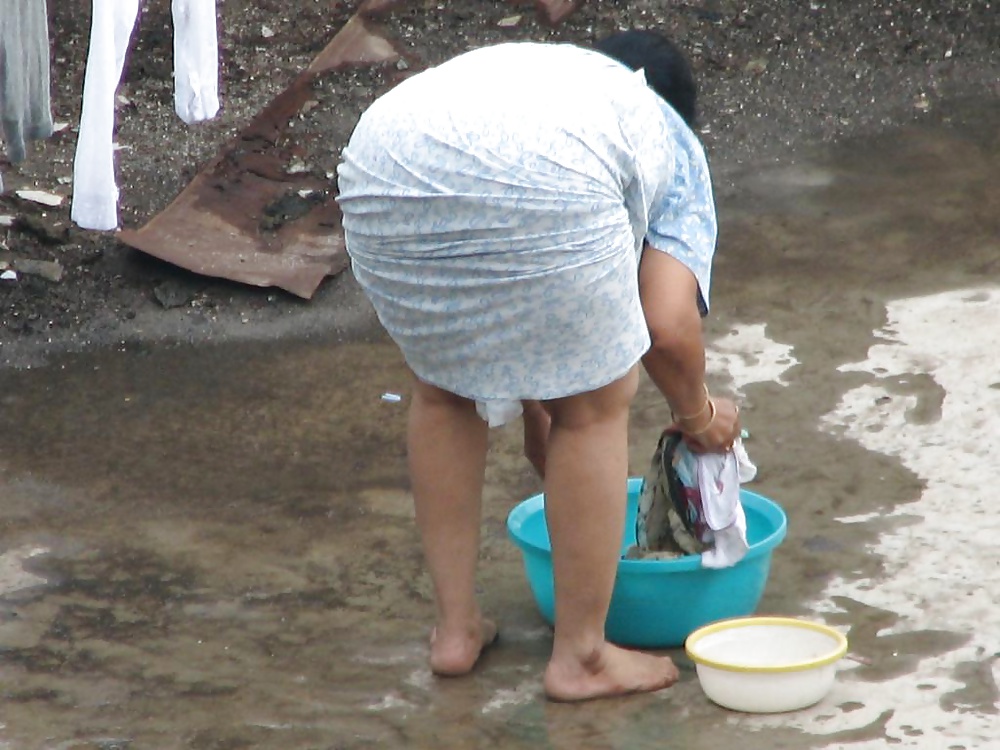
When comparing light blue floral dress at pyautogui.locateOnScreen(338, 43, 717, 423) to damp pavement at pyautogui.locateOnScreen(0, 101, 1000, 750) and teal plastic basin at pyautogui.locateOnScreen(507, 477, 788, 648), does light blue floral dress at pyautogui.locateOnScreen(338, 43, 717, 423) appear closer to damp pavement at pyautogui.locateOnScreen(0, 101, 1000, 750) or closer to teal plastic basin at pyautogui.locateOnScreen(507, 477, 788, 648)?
teal plastic basin at pyautogui.locateOnScreen(507, 477, 788, 648)

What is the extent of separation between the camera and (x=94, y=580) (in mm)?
3150

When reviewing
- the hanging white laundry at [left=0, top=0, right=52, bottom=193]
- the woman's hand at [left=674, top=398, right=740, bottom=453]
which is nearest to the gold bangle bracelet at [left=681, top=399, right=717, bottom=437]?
the woman's hand at [left=674, top=398, right=740, bottom=453]

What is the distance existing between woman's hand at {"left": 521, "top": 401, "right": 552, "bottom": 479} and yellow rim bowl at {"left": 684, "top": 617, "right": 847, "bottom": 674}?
1.57ft

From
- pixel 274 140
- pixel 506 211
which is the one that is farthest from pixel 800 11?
pixel 506 211

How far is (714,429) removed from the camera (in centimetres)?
263

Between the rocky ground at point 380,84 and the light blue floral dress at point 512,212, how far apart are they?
A: 2188mm

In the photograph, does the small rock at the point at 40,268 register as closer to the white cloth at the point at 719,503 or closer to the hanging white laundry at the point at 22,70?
the hanging white laundry at the point at 22,70

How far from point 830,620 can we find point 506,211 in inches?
40.0

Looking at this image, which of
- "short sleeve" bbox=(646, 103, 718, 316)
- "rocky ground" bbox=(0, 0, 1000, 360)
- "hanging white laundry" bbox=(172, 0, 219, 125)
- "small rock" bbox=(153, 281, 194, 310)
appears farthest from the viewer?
"rocky ground" bbox=(0, 0, 1000, 360)

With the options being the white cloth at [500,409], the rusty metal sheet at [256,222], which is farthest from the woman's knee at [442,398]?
the rusty metal sheet at [256,222]

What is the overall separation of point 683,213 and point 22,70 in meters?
1.73

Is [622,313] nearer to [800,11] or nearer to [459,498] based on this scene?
[459,498]

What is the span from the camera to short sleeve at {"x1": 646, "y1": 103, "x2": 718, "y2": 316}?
2.50 metres

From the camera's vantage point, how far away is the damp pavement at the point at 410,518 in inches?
100.0
